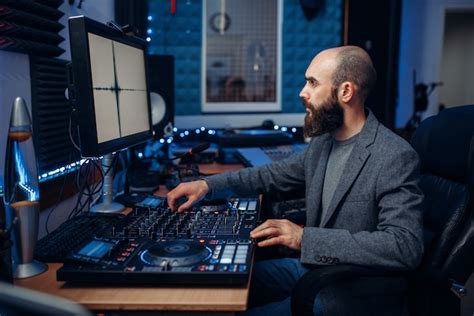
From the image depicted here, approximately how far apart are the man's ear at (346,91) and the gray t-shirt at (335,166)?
15 centimetres

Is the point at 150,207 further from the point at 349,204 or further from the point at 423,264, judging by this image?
the point at 423,264

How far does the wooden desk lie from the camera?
97cm

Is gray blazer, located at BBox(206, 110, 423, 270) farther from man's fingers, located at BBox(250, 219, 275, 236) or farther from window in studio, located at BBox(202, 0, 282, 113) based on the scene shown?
window in studio, located at BBox(202, 0, 282, 113)

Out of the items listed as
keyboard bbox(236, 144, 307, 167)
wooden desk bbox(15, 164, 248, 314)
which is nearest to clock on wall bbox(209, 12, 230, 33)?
keyboard bbox(236, 144, 307, 167)

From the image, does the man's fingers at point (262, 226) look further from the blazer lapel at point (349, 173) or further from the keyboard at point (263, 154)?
the keyboard at point (263, 154)

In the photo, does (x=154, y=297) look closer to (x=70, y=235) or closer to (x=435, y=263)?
(x=70, y=235)

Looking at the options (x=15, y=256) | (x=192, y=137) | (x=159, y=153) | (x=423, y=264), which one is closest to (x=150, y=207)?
(x=15, y=256)

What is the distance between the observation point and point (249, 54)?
4066 millimetres

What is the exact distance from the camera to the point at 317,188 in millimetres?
1743

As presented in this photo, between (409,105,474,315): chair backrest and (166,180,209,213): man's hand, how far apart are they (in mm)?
760

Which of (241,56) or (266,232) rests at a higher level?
(241,56)

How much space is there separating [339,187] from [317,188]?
0.55 feet

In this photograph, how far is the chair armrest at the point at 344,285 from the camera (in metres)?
1.31

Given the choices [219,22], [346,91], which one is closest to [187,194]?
[346,91]
